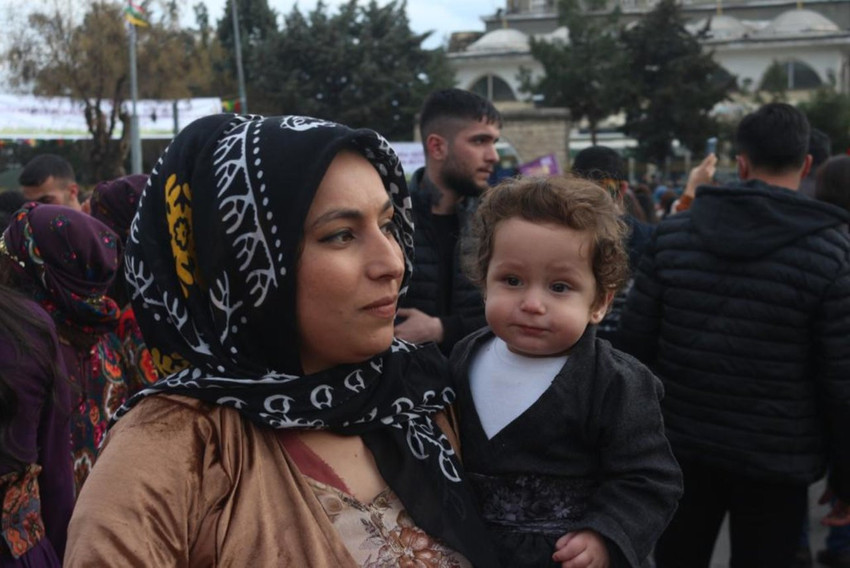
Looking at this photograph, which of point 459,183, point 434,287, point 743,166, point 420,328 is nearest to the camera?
point 743,166

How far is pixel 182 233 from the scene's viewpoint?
1.68 meters

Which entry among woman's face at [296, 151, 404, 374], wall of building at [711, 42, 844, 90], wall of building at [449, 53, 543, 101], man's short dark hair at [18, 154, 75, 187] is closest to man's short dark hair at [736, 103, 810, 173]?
woman's face at [296, 151, 404, 374]

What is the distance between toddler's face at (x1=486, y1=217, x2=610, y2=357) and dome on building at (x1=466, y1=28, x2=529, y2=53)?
56868mm

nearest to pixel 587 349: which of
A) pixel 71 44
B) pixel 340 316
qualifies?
pixel 340 316

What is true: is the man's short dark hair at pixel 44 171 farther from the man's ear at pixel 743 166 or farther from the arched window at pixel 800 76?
the arched window at pixel 800 76

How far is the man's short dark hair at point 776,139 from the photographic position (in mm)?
3541

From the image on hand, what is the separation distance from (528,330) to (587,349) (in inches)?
5.4

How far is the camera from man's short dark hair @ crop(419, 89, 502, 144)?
178 inches

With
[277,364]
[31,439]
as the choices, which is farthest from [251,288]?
[31,439]

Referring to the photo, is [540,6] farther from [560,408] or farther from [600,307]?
[560,408]

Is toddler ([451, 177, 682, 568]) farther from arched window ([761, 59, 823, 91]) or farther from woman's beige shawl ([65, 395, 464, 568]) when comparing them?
arched window ([761, 59, 823, 91])

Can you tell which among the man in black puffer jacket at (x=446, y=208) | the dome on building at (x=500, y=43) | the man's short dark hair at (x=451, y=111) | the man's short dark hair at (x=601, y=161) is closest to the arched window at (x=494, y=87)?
the dome on building at (x=500, y=43)

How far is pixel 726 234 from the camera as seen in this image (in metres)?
3.43

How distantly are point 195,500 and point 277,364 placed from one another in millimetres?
294
